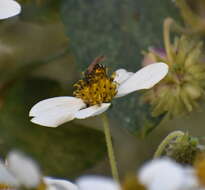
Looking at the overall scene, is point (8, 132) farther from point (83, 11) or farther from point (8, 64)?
point (83, 11)

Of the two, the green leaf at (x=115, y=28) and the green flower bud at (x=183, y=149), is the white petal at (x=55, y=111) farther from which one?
the green leaf at (x=115, y=28)

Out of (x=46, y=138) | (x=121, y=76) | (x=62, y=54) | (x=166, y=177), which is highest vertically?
(x=62, y=54)

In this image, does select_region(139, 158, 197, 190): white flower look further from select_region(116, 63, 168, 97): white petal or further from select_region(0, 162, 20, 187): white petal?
select_region(116, 63, 168, 97): white petal

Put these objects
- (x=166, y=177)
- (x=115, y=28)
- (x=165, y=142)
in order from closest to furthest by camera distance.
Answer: (x=166, y=177)
(x=165, y=142)
(x=115, y=28)

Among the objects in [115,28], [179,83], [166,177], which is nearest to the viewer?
[166,177]

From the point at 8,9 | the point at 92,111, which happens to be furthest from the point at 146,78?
the point at 8,9

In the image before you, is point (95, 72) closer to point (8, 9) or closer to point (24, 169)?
point (8, 9)

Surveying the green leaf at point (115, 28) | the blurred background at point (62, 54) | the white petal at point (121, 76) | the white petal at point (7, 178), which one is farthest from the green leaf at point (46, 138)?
the white petal at point (7, 178)
